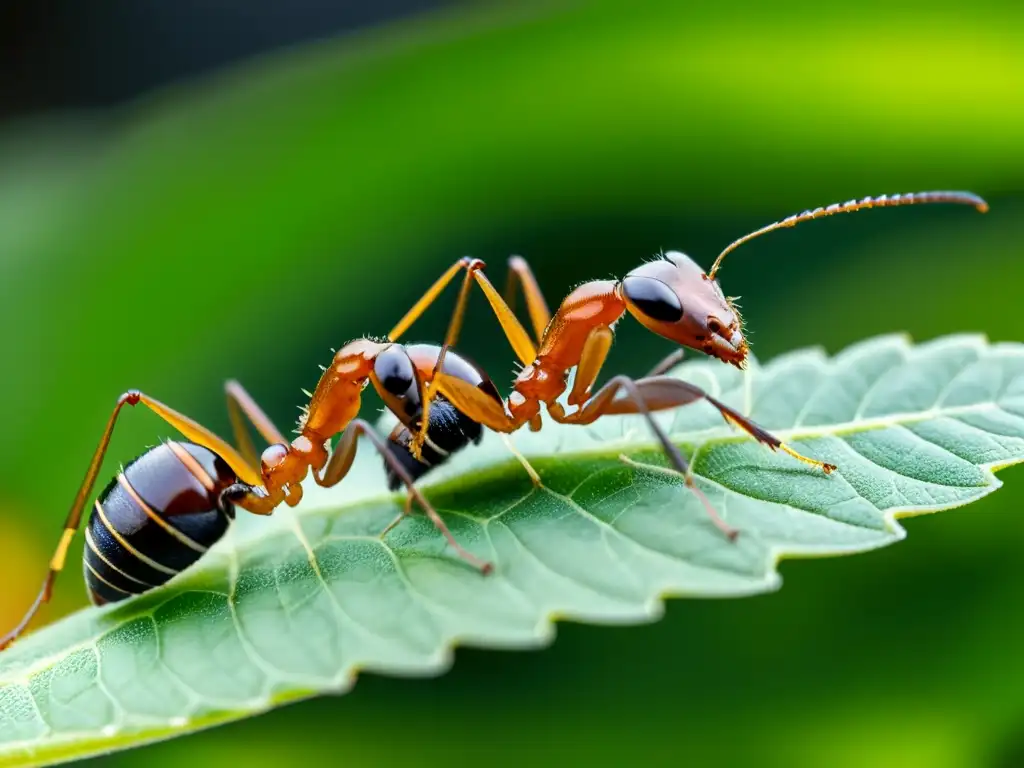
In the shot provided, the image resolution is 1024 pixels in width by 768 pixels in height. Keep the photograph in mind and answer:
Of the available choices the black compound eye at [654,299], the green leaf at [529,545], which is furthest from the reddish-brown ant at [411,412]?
the green leaf at [529,545]

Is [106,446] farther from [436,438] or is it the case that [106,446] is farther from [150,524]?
[436,438]

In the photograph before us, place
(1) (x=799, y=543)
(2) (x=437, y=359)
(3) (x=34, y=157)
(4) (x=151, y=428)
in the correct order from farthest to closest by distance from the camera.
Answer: (3) (x=34, y=157) → (4) (x=151, y=428) → (2) (x=437, y=359) → (1) (x=799, y=543)

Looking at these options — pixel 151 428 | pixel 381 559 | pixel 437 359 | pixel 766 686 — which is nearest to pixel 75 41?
pixel 151 428

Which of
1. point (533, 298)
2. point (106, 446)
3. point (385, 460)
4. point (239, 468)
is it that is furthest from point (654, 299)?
point (106, 446)

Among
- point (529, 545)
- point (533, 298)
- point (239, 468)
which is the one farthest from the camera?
point (533, 298)

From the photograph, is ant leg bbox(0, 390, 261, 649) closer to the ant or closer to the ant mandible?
the ant

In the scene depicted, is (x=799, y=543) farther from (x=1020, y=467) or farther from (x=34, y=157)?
(x=34, y=157)

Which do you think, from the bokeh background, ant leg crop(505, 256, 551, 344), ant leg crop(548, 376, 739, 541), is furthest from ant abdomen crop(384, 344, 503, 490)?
the bokeh background
